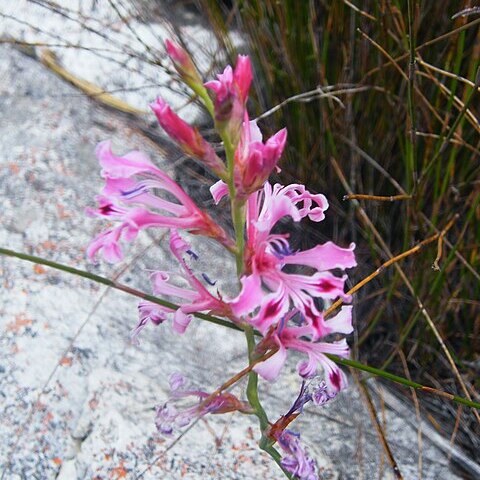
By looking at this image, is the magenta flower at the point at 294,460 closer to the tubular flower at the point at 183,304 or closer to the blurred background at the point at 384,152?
the tubular flower at the point at 183,304

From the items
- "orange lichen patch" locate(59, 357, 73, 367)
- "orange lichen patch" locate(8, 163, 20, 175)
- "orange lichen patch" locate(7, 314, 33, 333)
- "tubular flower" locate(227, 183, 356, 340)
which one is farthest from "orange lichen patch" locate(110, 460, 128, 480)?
"orange lichen patch" locate(8, 163, 20, 175)

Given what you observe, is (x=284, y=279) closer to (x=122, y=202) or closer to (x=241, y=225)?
(x=241, y=225)

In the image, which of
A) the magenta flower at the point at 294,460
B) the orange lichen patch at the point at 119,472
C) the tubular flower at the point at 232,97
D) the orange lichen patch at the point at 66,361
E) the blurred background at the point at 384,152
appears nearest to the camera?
the tubular flower at the point at 232,97

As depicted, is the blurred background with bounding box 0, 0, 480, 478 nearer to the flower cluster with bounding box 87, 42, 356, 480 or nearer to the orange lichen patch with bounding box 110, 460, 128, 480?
the orange lichen patch with bounding box 110, 460, 128, 480

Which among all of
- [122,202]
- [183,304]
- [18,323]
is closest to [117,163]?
[122,202]

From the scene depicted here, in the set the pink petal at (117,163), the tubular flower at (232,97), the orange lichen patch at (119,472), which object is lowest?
the orange lichen patch at (119,472)

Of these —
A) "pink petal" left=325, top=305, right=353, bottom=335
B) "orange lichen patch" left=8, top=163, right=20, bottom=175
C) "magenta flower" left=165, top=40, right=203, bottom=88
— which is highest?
"magenta flower" left=165, top=40, right=203, bottom=88

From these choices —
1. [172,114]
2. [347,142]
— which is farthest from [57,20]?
[172,114]

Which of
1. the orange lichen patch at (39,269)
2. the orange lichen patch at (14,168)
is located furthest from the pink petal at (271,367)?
the orange lichen patch at (14,168)
